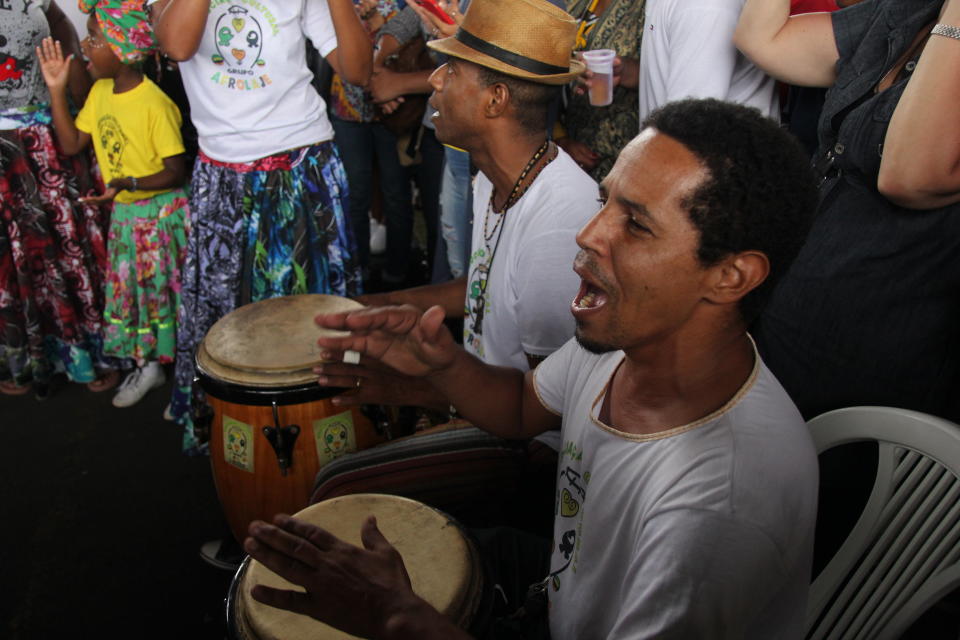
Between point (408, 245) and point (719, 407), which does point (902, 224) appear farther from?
point (408, 245)

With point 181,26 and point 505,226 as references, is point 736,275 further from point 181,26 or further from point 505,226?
point 181,26

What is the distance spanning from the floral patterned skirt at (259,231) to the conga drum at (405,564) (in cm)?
145

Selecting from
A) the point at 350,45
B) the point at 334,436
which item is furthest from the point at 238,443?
the point at 350,45

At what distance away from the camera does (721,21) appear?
225cm

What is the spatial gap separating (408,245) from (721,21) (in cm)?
241

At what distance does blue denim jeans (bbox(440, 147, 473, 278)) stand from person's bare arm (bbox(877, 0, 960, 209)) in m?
1.96

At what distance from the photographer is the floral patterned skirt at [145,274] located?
321 cm

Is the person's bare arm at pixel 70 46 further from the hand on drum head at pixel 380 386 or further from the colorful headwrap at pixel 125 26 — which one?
the hand on drum head at pixel 380 386

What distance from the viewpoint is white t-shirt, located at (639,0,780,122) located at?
88.6 inches

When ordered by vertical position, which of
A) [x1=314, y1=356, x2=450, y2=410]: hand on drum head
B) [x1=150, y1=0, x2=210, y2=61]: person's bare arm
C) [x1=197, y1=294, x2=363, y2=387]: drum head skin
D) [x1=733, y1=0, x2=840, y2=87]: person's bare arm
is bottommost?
[x1=197, y1=294, x2=363, y2=387]: drum head skin

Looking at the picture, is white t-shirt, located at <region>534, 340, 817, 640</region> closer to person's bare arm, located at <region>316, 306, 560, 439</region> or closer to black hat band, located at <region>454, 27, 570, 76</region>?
person's bare arm, located at <region>316, 306, 560, 439</region>

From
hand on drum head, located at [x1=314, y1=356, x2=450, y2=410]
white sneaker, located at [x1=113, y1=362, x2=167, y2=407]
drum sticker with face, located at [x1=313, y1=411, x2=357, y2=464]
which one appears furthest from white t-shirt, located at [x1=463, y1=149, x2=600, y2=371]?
white sneaker, located at [x1=113, y1=362, x2=167, y2=407]

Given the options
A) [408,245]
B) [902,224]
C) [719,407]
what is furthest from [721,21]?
[408,245]

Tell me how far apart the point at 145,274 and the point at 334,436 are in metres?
1.75
